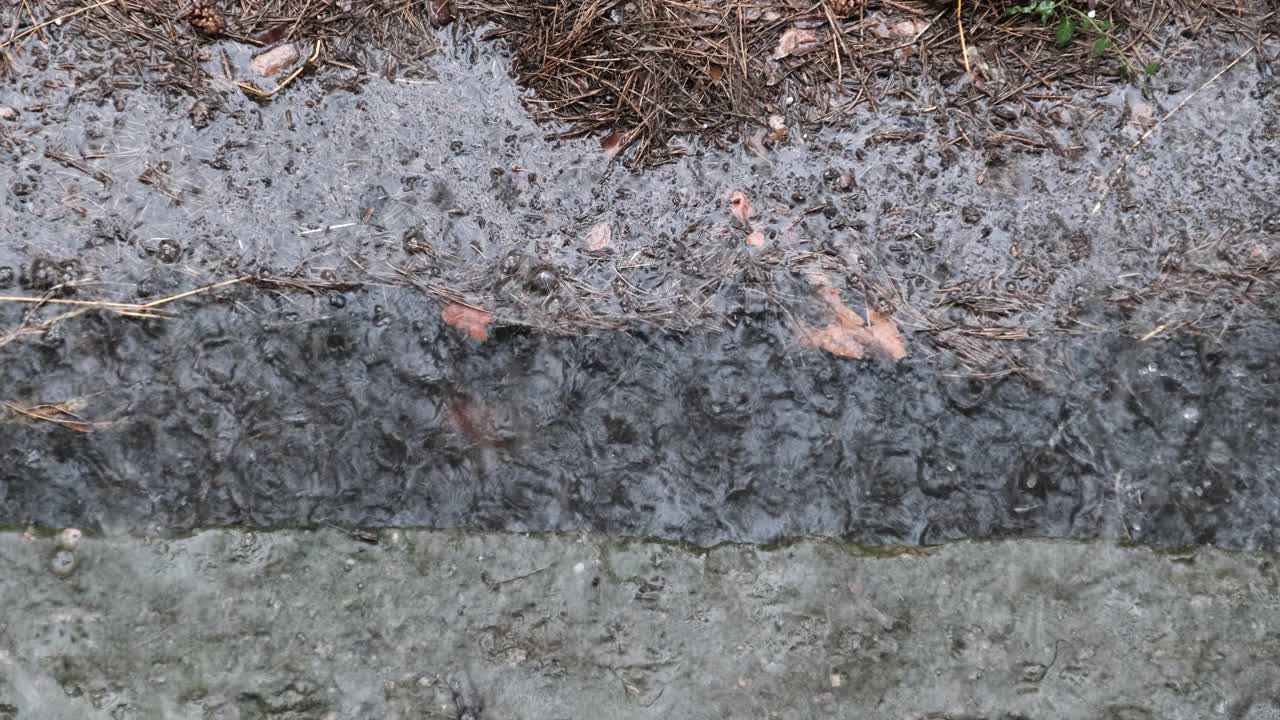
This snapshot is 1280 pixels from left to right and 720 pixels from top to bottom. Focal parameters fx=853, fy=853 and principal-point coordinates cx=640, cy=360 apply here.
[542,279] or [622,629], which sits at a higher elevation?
[542,279]

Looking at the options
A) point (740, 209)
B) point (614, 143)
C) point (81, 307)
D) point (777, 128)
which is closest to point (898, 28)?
point (777, 128)

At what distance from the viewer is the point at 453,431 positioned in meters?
2.17

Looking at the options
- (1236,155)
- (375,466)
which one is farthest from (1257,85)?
(375,466)

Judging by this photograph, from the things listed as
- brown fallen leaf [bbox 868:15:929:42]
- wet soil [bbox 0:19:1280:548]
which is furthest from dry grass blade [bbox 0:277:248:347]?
brown fallen leaf [bbox 868:15:929:42]

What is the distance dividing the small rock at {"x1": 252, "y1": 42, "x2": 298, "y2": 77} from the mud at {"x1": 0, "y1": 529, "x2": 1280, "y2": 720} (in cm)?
121

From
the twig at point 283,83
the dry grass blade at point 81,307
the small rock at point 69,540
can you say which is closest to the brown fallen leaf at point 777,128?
the twig at point 283,83

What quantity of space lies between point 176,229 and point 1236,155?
9.20 ft

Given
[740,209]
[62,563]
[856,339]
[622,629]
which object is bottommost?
[622,629]

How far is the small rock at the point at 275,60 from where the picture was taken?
2250mm

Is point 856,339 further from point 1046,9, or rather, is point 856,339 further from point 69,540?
point 69,540

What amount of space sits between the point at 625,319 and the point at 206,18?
1.35 meters

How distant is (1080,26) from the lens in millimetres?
2273

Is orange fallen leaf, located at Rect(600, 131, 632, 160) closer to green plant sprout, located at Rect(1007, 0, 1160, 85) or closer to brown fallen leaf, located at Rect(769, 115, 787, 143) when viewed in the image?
brown fallen leaf, located at Rect(769, 115, 787, 143)

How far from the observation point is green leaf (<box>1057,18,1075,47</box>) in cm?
224
